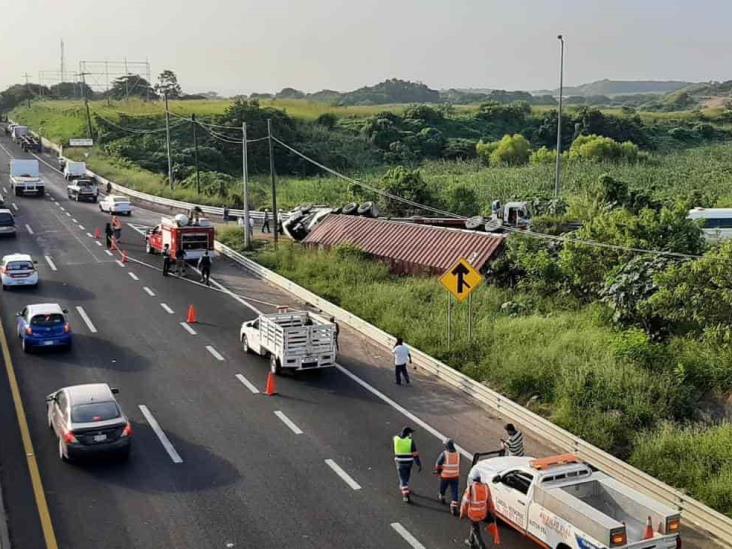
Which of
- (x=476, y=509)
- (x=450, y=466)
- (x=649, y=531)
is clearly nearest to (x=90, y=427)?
(x=450, y=466)

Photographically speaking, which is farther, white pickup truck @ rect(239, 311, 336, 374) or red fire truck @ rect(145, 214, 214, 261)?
red fire truck @ rect(145, 214, 214, 261)

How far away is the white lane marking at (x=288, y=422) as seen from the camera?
20688mm

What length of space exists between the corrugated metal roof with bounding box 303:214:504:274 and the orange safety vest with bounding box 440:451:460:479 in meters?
19.2

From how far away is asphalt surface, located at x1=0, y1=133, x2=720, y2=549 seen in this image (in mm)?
15516

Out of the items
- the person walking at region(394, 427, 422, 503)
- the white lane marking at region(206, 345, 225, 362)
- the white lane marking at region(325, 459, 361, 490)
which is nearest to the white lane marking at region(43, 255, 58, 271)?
the white lane marking at region(206, 345, 225, 362)

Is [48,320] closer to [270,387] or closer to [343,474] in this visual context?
[270,387]

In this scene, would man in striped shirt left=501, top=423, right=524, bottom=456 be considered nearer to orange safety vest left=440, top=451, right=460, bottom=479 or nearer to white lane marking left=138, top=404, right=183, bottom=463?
orange safety vest left=440, top=451, right=460, bottom=479

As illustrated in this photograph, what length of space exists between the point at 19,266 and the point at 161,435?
19.0m

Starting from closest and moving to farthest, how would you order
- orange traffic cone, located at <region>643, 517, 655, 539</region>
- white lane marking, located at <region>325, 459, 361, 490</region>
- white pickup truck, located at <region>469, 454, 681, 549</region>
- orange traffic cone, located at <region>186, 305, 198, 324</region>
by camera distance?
white pickup truck, located at <region>469, 454, 681, 549</region>, orange traffic cone, located at <region>643, 517, 655, 539</region>, white lane marking, located at <region>325, 459, 361, 490</region>, orange traffic cone, located at <region>186, 305, 198, 324</region>

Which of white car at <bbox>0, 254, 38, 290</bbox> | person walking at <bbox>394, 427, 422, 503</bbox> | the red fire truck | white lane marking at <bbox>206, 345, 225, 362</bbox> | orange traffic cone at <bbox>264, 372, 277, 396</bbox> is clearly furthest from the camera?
the red fire truck

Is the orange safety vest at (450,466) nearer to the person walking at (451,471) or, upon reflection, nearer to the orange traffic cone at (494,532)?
the person walking at (451,471)

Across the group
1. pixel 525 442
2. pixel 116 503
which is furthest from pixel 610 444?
pixel 116 503

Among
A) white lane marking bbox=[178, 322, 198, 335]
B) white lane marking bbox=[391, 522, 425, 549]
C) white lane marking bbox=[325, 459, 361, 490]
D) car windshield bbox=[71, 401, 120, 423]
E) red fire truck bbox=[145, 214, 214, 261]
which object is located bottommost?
white lane marking bbox=[325, 459, 361, 490]

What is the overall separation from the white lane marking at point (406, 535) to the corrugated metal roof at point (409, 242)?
20.1 m
